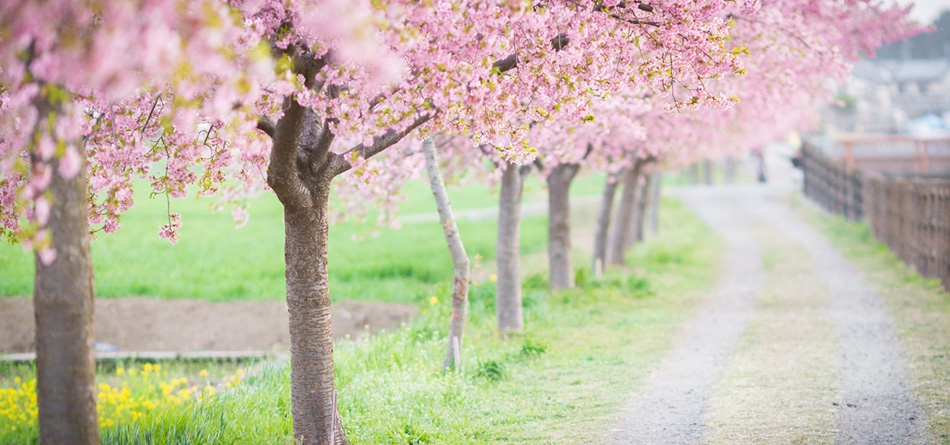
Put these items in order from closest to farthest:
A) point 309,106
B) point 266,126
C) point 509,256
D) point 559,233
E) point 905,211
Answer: point 309,106
point 266,126
point 509,256
point 559,233
point 905,211

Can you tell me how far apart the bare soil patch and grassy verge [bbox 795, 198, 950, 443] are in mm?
7997

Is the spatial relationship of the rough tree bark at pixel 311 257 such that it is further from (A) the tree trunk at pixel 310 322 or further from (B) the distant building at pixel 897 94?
(B) the distant building at pixel 897 94

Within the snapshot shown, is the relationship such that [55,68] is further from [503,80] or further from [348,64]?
[503,80]

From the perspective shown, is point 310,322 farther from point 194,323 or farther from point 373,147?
point 194,323

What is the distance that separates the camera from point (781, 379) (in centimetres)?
902

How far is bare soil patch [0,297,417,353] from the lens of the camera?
13.1 metres

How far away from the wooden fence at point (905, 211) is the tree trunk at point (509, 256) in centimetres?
812

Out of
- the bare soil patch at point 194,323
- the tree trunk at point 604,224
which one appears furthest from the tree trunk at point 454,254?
the tree trunk at point 604,224

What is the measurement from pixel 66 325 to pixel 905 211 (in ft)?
59.0

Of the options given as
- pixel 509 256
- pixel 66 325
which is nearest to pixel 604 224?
pixel 509 256

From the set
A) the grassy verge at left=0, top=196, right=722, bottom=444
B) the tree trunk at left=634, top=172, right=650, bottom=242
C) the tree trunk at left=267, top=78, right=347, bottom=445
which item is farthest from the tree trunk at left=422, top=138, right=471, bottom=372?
the tree trunk at left=634, top=172, right=650, bottom=242

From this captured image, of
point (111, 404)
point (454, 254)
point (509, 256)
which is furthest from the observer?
point (509, 256)

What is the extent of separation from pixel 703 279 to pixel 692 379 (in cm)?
930

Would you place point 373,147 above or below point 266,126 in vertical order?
below
